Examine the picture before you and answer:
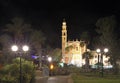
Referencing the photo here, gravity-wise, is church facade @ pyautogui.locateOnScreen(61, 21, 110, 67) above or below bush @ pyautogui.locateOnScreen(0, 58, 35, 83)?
above

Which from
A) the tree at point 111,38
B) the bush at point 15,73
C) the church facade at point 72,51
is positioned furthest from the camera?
the church facade at point 72,51

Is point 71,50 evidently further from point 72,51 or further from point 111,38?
point 111,38

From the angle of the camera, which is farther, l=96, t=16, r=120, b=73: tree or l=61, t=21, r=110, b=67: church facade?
l=61, t=21, r=110, b=67: church facade

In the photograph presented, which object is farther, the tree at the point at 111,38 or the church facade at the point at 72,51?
the church facade at the point at 72,51

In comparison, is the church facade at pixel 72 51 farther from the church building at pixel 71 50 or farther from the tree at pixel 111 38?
the tree at pixel 111 38

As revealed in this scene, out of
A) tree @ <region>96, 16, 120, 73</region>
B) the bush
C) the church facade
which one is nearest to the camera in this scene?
the bush

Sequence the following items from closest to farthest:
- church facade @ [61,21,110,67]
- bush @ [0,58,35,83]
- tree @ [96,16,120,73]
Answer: bush @ [0,58,35,83], tree @ [96,16,120,73], church facade @ [61,21,110,67]

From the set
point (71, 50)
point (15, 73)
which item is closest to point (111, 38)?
point (15, 73)

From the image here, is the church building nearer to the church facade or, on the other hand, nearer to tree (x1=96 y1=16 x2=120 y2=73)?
the church facade

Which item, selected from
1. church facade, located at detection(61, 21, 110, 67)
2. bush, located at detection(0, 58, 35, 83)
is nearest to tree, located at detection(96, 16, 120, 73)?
bush, located at detection(0, 58, 35, 83)

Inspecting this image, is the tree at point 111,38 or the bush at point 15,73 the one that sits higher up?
the tree at point 111,38

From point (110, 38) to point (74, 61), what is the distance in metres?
88.4

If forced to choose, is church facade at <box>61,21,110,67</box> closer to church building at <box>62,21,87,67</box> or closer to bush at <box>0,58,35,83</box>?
church building at <box>62,21,87,67</box>

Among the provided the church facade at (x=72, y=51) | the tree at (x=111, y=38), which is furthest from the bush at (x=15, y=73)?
the church facade at (x=72, y=51)
